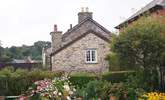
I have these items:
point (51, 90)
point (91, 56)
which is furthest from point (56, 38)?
point (51, 90)

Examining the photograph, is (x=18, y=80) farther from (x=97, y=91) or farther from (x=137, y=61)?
(x=97, y=91)

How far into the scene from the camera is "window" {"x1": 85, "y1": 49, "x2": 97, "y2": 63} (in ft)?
171

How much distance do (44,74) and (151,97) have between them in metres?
19.7

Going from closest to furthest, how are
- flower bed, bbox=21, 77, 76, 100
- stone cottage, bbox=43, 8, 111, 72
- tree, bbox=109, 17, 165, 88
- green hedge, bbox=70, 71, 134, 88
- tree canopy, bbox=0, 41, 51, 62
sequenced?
flower bed, bbox=21, 77, 76, 100 → tree, bbox=109, 17, 165, 88 → green hedge, bbox=70, 71, 134, 88 → stone cottage, bbox=43, 8, 111, 72 → tree canopy, bbox=0, 41, 51, 62

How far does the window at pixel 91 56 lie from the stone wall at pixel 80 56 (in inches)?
11.8

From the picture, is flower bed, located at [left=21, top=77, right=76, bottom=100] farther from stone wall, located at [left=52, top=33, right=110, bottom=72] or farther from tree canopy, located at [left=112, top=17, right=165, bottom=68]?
stone wall, located at [left=52, top=33, right=110, bottom=72]

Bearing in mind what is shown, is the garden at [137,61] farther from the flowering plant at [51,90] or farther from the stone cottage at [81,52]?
the stone cottage at [81,52]

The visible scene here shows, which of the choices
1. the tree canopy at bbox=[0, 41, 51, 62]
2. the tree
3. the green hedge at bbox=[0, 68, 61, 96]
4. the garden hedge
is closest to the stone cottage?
the garden hedge

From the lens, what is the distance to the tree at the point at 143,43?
28.9 m

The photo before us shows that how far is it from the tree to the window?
856 inches

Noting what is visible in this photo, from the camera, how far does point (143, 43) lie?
95.3ft

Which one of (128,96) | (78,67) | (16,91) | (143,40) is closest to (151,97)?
(128,96)

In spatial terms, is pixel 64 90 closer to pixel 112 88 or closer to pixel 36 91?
pixel 36 91

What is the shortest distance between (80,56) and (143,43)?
23.1 meters
